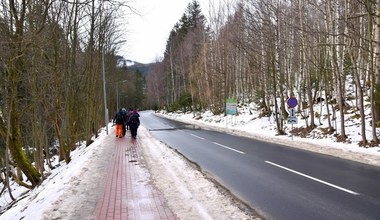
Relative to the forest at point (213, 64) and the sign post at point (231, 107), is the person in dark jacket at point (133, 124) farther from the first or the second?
the sign post at point (231, 107)

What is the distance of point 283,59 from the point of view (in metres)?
25.1

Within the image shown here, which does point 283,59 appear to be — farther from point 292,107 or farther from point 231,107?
point 231,107

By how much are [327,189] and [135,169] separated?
5.34m

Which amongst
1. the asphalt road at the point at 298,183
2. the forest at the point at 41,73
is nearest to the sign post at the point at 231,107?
the forest at the point at 41,73

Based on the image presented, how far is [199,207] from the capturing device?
21.9 feet

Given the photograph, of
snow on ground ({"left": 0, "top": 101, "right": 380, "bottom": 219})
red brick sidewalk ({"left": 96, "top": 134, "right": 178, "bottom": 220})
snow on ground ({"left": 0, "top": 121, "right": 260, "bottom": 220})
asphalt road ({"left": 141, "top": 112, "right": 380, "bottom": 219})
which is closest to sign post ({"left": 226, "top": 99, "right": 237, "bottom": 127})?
snow on ground ({"left": 0, "top": 101, "right": 380, "bottom": 219})

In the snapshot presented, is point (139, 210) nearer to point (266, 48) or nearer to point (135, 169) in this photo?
point (135, 169)

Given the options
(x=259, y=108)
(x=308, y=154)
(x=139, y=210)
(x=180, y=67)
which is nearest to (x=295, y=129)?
(x=308, y=154)

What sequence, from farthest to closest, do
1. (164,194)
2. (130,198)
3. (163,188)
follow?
(163,188), (164,194), (130,198)

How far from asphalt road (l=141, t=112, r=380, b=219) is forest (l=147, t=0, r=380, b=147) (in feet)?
13.1

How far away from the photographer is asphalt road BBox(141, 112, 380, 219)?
262 inches

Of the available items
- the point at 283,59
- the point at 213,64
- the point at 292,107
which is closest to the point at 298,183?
the point at 292,107

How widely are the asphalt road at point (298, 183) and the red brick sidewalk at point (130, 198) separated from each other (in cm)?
179

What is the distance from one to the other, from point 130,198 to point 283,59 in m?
19.9
